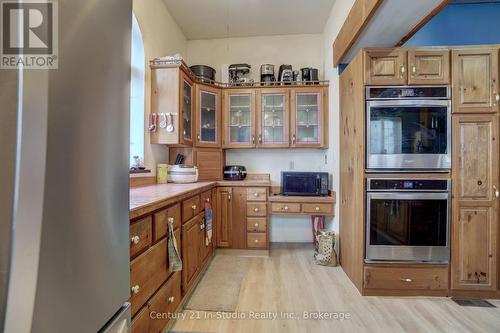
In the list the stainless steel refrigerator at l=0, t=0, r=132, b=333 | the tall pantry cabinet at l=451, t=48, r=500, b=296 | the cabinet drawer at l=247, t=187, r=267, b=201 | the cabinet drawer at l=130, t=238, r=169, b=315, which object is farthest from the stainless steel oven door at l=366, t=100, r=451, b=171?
the stainless steel refrigerator at l=0, t=0, r=132, b=333

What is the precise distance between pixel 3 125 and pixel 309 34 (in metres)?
3.90

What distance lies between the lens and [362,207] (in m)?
2.18

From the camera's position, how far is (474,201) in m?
2.12

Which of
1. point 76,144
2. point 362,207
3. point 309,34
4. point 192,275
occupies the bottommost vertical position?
point 192,275

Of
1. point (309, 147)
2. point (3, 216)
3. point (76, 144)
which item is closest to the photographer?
point (3, 216)

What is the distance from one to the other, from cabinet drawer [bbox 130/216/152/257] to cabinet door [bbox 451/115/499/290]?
8.05 feet

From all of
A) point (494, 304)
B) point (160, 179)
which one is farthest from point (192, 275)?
point (494, 304)

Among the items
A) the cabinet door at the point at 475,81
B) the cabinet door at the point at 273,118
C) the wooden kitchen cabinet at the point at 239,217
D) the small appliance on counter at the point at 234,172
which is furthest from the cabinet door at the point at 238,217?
the cabinet door at the point at 475,81

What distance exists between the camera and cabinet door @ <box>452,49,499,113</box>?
2.12 metres

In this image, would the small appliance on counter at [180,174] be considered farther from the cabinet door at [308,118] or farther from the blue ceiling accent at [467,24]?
the blue ceiling accent at [467,24]

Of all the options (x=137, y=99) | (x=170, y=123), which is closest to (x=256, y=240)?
(x=170, y=123)

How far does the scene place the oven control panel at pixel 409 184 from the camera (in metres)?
2.13

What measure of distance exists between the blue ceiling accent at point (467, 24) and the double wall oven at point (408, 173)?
91 cm

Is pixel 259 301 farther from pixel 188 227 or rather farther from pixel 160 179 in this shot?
pixel 160 179
